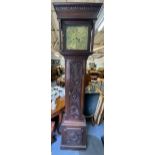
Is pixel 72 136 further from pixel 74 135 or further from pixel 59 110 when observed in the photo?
pixel 59 110

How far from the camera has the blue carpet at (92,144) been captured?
1073 millimetres

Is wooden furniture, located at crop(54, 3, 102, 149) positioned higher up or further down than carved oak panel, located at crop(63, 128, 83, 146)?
higher up

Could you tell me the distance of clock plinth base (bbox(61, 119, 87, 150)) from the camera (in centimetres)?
110

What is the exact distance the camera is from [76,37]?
3.54 feet

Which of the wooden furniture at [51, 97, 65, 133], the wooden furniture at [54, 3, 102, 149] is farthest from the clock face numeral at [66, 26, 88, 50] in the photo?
the wooden furniture at [51, 97, 65, 133]

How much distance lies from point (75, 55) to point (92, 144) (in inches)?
17.4

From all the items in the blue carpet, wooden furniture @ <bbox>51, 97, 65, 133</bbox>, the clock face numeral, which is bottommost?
the blue carpet

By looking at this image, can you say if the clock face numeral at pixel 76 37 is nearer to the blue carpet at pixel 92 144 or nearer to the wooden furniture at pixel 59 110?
the wooden furniture at pixel 59 110

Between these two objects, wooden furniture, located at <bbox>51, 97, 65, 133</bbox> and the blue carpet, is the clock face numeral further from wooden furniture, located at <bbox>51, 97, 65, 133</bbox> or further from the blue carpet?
the blue carpet
